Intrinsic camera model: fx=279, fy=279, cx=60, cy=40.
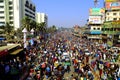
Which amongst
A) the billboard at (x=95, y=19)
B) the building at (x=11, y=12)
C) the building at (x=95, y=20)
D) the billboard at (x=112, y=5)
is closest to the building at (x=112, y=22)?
the billboard at (x=112, y=5)

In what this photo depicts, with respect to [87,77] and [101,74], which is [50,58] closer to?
[101,74]

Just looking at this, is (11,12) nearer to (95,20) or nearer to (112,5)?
(95,20)

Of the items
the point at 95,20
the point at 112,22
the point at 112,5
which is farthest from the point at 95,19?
the point at 112,22

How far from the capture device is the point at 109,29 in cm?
8294

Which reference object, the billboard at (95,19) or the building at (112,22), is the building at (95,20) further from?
the building at (112,22)

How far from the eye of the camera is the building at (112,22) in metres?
74.5

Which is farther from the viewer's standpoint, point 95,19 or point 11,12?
point 95,19

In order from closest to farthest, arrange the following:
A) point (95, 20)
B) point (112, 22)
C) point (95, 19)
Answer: point (112, 22), point (95, 20), point (95, 19)

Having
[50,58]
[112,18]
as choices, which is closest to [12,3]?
[112,18]

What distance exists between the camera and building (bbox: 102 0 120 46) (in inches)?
2933

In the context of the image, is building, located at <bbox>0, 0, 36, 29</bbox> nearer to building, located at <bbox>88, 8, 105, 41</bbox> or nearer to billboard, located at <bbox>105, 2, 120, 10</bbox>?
building, located at <bbox>88, 8, 105, 41</bbox>

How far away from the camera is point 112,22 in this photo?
80.0 meters

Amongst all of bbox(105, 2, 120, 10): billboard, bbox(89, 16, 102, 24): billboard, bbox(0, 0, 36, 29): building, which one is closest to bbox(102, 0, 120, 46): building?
bbox(105, 2, 120, 10): billboard

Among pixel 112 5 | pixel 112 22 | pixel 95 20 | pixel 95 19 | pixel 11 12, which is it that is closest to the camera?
pixel 112 22
